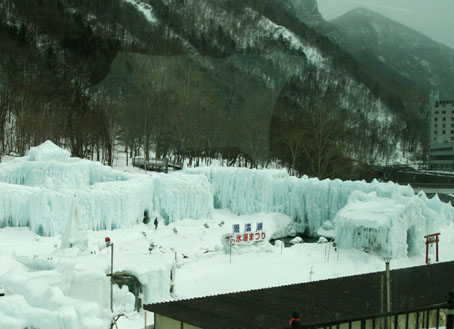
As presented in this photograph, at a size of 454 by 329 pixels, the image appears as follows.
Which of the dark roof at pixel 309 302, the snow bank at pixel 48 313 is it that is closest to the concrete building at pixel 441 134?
the dark roof at pixel 309 302

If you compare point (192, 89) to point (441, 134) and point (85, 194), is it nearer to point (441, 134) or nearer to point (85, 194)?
point (85, 194)

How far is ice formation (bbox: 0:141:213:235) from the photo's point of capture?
22.8 m

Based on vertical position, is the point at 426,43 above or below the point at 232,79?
above

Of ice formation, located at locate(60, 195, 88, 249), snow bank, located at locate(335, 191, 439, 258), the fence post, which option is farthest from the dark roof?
snow bank, located at locate(335, 191, 439, 258)

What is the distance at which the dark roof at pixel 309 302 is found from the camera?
8.45m

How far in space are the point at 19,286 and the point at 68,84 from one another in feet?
144

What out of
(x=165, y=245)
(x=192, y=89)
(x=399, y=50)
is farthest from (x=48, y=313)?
(x=399, y=50)

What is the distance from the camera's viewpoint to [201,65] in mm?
58969

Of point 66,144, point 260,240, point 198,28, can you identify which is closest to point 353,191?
point 260,240

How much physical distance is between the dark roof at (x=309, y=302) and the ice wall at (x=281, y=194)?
60.9 ft

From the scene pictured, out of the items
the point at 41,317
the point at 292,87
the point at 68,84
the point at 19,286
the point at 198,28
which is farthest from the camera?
the point at 198,28

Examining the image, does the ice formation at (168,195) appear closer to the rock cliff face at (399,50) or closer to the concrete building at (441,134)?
the rock cliff face at (399,50)

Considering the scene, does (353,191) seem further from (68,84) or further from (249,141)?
(68,84)

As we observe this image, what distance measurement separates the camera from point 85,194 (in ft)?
78.0
